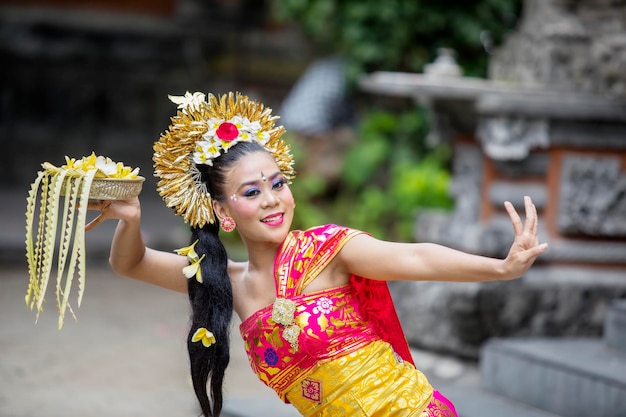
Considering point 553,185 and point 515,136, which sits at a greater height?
point 515,136

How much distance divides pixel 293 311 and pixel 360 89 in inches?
271

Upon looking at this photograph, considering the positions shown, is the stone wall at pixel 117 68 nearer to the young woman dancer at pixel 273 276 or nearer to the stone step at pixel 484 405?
A: the stone step at pixel 484 405

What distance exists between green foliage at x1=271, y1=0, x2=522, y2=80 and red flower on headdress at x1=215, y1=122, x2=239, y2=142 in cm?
591

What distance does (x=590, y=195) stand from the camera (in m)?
5.79

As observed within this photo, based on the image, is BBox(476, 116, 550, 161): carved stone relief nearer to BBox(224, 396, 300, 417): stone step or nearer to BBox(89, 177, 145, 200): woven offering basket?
BBox(224, 396, 300, 417): stone step

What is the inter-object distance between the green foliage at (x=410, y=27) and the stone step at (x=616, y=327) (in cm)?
410

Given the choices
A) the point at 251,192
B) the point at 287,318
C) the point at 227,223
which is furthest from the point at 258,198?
the point at 287,318

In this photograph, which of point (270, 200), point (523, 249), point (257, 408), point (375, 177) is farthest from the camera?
point (375, 177)

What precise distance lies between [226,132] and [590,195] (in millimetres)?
3311

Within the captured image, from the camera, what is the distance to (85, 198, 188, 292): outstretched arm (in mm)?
3008

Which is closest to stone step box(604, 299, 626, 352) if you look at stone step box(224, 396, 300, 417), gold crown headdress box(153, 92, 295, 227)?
stone step box(224, 396, 300, 417)

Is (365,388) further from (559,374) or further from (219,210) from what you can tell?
(559,374)

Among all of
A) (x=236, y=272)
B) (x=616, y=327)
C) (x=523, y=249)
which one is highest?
(x=523, y=249)

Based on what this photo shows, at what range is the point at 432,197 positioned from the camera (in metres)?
7.39
